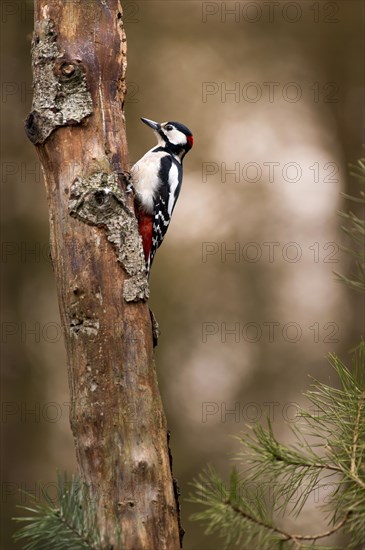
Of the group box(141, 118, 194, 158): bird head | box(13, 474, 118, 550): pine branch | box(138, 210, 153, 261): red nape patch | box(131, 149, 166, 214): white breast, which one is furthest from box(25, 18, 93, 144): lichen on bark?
box(141, 118, 194, 158): bird head

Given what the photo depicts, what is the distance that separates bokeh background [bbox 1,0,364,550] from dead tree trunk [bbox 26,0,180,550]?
12.2 ft

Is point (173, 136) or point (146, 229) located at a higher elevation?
point (173, 136)

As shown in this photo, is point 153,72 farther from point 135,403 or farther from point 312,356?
point 135,403

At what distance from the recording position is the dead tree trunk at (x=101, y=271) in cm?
205

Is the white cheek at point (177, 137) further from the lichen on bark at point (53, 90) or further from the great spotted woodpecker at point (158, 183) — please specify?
the lichen on bark at point (53, 90)

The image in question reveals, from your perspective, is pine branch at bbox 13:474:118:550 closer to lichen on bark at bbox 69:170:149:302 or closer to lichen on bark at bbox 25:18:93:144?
lichen on bark at bbox 69:170:149:302

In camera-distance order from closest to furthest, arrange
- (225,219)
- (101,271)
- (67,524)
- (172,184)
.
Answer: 1. (67,524)
2. (101,271)
3. (172,184)
4. (225,219)

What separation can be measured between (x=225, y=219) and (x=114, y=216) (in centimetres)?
Result: 426

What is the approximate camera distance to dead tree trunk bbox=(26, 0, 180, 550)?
6.72 ft

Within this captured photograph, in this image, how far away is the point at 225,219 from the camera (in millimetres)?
6605

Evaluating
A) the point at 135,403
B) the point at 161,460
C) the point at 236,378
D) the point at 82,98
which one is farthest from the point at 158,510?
the point at 236,378

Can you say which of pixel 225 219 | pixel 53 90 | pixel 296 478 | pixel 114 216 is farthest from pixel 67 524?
pixel 225 219

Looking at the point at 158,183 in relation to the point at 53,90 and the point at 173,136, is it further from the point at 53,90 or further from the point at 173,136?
the point at 53,90

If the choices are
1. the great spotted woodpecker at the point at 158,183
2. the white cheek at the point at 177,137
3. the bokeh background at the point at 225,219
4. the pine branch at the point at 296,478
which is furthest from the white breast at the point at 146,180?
the bokeh background at the point at 225,219
